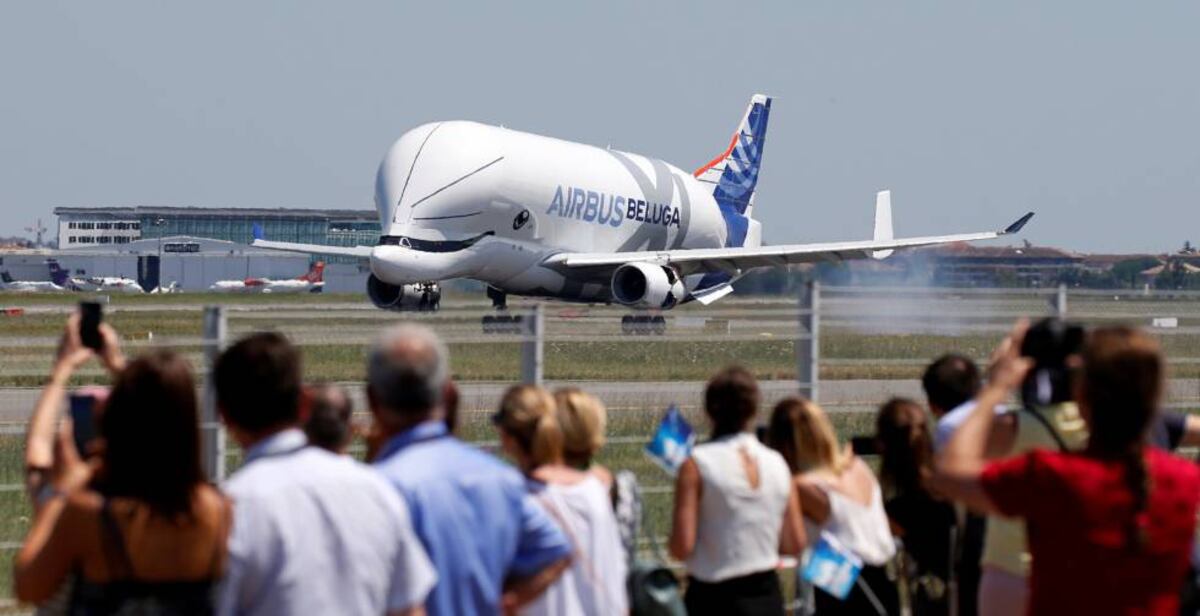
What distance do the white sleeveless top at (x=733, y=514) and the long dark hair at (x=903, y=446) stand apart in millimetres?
796

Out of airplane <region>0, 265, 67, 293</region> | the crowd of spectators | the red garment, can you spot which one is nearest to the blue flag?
the crowd of spectators

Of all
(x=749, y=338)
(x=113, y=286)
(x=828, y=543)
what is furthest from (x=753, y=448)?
(x=113, y=286)

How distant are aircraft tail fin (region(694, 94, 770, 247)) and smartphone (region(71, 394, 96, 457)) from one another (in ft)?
132

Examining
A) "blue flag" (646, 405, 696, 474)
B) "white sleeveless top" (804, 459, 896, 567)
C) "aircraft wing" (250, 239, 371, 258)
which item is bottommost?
"white sleeveless top" (804, 459, 896, 567)

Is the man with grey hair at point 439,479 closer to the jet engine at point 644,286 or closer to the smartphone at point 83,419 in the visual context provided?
the smartphone at point 83,419

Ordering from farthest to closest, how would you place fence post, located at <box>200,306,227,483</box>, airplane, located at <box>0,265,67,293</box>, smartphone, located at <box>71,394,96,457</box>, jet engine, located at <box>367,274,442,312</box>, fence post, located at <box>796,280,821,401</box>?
airplane, located at <box>0,265,67,293</box> < jet engine, located at <box>367,274,442,312</box> < fence post, located at <box>796,280,821,401</box> < fence post, located at <box>200,306,227,483</box> < smartphone, located at <box>71,394,96,457</box>

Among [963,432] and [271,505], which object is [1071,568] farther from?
[271,505]

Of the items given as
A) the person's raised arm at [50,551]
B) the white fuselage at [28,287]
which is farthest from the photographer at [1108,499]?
the white fuselage at [28,287]

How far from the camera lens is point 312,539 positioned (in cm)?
494

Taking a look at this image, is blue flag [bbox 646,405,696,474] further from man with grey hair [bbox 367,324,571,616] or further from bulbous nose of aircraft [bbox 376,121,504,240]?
bulbous nose of aircraft [bbox 376,121,504,240]

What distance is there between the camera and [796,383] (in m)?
11.2

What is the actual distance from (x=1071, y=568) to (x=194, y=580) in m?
2.26

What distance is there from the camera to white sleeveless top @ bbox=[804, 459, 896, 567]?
739 centimetres

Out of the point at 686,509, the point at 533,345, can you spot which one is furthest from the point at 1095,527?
the point at 533,345
